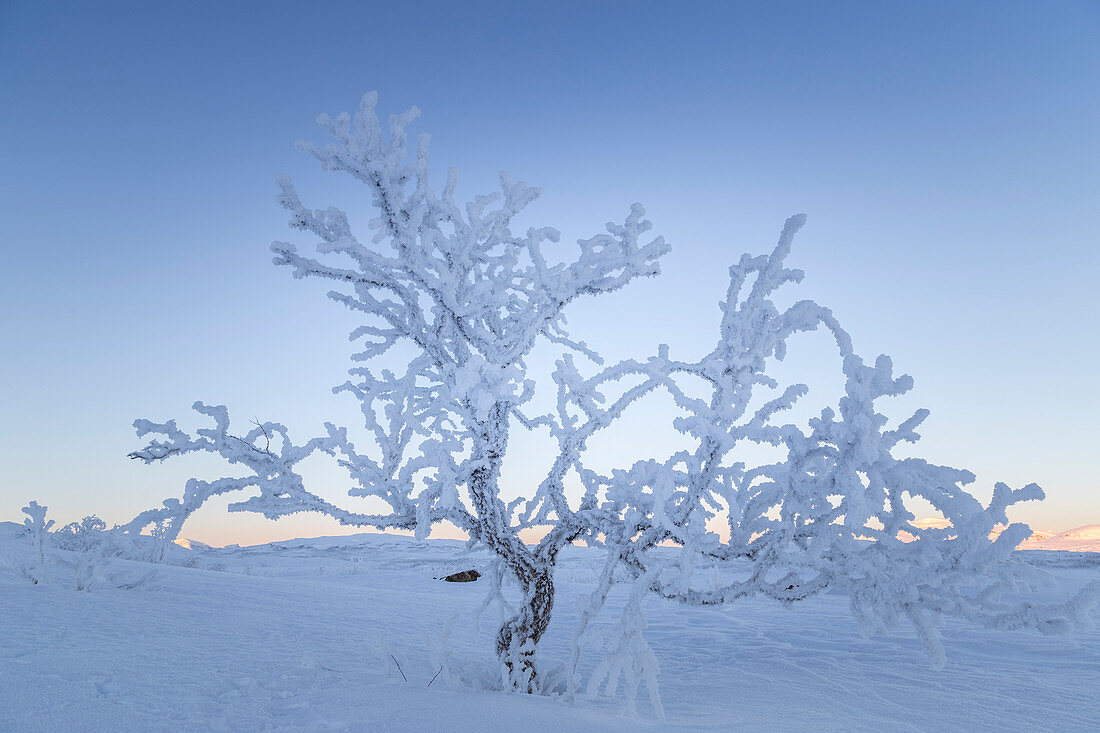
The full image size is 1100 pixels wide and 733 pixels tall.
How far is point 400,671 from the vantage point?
3.64m

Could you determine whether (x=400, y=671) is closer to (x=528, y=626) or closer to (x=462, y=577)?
(x=528, y=626)

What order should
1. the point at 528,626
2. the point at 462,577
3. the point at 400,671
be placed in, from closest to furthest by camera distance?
the point at 400,671
the point at 528,626
the point at 462,577

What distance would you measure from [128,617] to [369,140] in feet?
15.3

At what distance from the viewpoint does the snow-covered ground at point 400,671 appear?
2.60 m

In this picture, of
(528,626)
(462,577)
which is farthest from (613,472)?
(462,577)

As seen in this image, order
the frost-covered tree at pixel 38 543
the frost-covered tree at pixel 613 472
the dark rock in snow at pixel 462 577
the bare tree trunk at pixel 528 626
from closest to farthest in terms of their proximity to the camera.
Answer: the frost-covered tree at pixel 613 472
the bare tree trunk at pixel 528 626
the frost-covered tree at pixel 38 543
the dark rock in snow at pixel 462 577

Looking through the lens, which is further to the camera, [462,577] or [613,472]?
[462,577]

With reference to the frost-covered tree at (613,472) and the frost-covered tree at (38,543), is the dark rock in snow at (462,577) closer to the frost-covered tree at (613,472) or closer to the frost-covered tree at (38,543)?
the frost-covered tree at (38,543)

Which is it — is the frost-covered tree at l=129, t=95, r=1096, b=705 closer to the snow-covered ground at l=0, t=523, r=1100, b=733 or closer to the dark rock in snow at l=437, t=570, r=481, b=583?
the snow-covered ground at l=0, t=523, r=1100, b=733

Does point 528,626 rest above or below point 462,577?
above

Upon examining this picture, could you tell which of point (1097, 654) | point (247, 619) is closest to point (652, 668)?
point (247, 619)

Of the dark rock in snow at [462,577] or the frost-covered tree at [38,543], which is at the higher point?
the frost-covered tree at [38,543]

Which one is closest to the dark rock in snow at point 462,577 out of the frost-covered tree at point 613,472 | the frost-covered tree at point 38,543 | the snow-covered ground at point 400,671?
the snow-covered ground at point 400,671

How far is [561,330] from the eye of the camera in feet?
14.4
